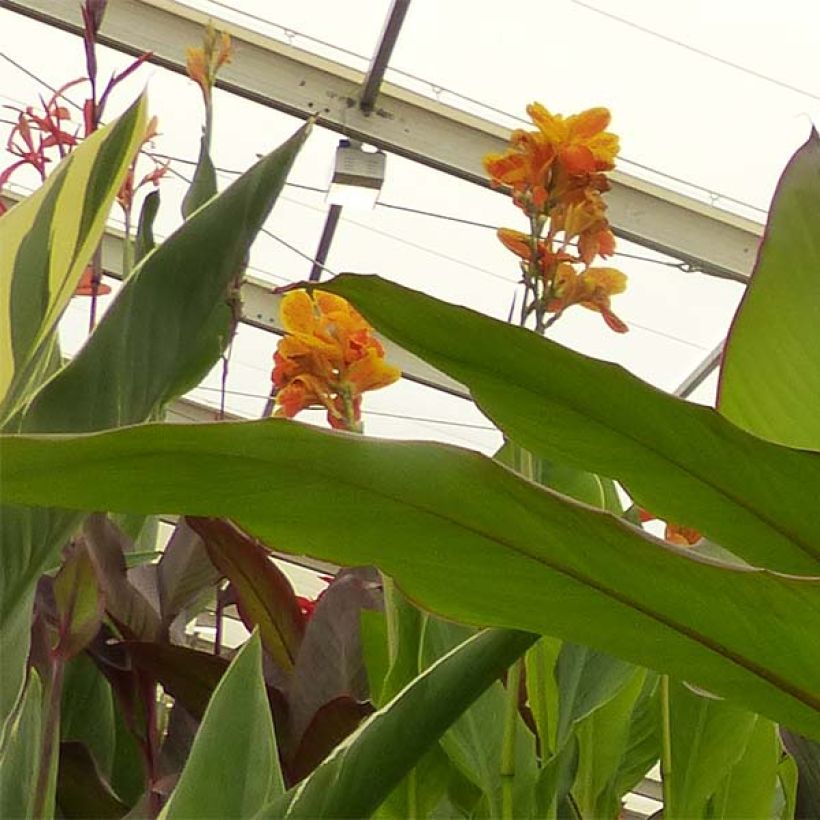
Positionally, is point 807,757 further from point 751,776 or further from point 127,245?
point 127,245

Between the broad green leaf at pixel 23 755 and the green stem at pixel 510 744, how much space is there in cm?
14

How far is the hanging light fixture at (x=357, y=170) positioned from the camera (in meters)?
4.41

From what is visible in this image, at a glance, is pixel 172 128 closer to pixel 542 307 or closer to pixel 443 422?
pixel 443 422

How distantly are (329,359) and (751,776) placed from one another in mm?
223

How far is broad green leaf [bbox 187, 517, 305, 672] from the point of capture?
46cm

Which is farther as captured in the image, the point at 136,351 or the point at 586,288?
the point at 586,288

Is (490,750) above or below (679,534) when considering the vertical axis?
below

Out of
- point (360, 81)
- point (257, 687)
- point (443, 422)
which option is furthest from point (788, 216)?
point (443, 422)

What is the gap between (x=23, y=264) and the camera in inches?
16.3

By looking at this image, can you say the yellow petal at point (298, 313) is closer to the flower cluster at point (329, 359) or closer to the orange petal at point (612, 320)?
the flower cluster at point (329, 359)

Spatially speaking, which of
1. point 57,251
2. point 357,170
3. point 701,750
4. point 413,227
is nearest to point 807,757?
point 701,750

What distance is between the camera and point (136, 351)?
36 cm

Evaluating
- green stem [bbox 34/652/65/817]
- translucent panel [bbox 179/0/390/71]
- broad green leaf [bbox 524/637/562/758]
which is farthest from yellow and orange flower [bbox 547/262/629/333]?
translucent panel [bbox 179/0/390/71]

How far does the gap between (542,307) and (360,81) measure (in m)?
4.14
